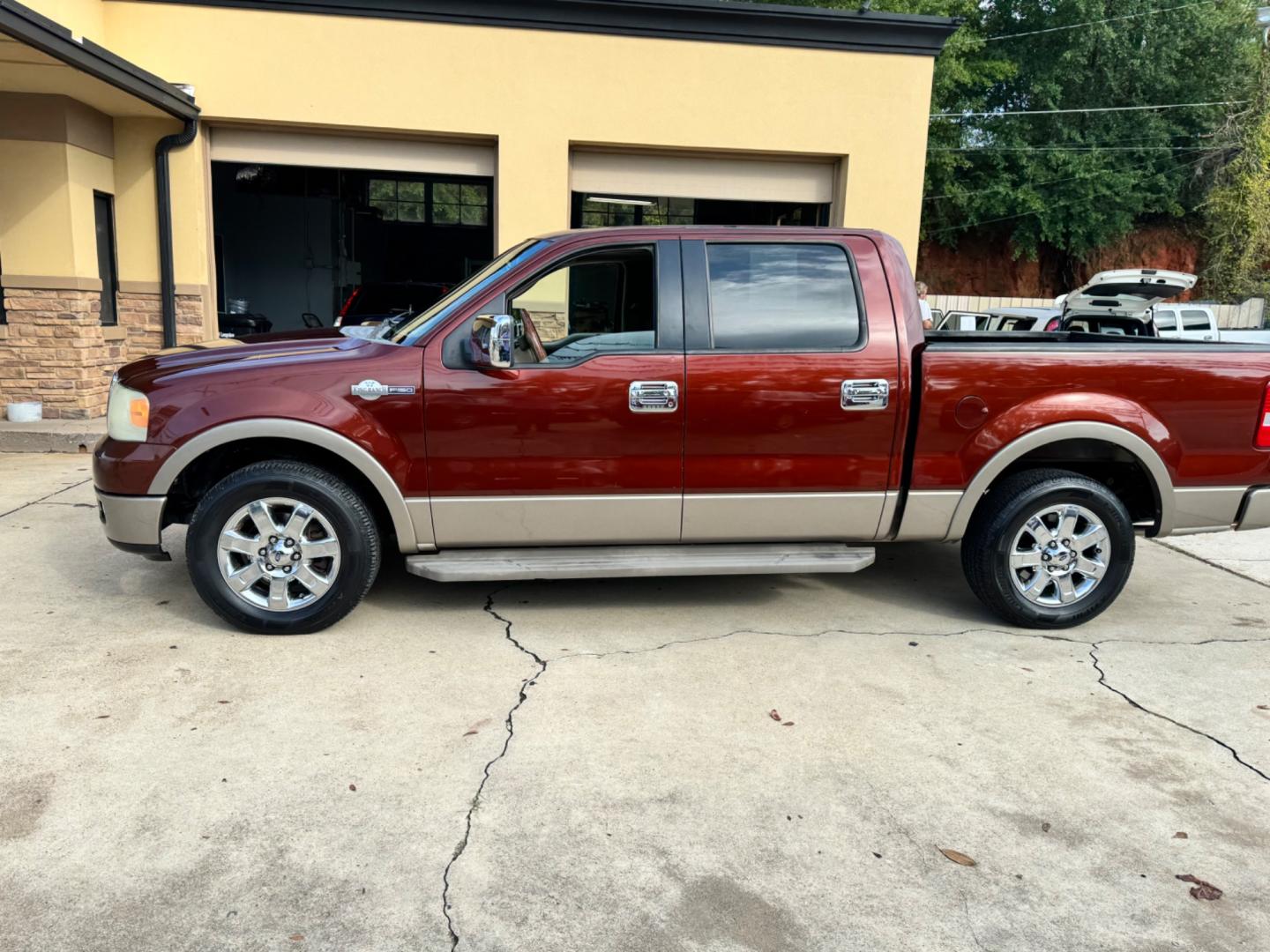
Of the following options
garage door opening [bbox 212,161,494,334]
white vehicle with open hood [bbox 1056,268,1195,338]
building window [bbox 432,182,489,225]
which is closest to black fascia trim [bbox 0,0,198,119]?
garage door opening [bbox 212,161,494,334]

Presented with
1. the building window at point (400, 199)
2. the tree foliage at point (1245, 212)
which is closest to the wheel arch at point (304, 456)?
the building window at point (400, 199)

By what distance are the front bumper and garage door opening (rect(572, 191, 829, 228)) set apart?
1025 cm

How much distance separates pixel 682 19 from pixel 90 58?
6.43m

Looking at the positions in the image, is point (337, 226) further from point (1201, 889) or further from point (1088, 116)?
point (1088, 116)

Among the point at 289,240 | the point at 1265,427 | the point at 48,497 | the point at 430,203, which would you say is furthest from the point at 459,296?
the point at 430,203

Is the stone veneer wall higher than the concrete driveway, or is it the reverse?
the stone veneer wall

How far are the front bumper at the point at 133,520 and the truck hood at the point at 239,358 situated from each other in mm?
557

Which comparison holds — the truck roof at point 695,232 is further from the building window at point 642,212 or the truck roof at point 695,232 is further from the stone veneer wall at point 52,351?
the building window at point 642,212

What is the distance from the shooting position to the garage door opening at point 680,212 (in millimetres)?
15180

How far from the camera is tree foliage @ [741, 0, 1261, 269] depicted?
3284 cm

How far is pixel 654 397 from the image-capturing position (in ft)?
14.9

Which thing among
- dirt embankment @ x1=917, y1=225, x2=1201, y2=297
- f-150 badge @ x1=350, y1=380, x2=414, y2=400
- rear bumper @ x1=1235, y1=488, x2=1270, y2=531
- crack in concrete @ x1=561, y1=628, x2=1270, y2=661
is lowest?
crack in concrete @ x1=561, y1=628, x2=1270, y2=661

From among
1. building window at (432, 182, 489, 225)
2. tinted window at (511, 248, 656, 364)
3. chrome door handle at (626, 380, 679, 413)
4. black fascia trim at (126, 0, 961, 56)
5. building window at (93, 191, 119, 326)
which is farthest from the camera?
Answer: building window at (432, 182, 489, 225)

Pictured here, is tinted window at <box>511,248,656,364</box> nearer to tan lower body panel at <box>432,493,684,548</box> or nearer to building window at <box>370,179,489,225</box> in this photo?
tan lower body panel at <box>432,493,684,548</box>
